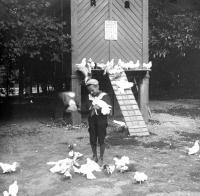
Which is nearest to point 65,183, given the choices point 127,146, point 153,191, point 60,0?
point 153,191

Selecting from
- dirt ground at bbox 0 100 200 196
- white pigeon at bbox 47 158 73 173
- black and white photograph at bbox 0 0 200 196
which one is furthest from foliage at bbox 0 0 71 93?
white pigeon at bbox 47 158 73 173

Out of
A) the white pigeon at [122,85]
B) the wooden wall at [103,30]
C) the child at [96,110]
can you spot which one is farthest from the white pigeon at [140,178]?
the wooden wall at [103,30]

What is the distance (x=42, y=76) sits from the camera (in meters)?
21.1

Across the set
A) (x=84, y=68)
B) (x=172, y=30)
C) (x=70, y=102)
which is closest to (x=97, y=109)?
(x=70, y=102)

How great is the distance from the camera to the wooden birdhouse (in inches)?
559

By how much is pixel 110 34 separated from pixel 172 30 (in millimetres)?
6384

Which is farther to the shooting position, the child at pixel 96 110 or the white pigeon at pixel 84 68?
the white pigeon at pixel 84 68

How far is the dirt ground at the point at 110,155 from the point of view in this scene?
22.7ft

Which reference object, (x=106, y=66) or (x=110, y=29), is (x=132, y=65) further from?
(x=110, y=29)

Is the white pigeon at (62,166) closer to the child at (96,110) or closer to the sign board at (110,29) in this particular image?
the child at (96,110)

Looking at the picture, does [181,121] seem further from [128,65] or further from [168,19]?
[168,19]

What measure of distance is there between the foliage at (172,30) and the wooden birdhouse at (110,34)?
16.9 feet

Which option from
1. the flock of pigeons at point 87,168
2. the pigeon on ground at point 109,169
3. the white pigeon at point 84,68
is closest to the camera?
the flock of pigeons at point 87,168

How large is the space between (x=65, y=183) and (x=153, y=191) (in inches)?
59.1
